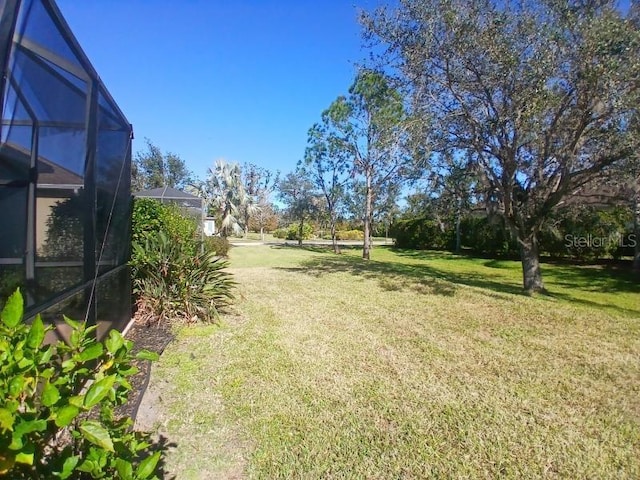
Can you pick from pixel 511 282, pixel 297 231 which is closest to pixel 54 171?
pixel 511 282

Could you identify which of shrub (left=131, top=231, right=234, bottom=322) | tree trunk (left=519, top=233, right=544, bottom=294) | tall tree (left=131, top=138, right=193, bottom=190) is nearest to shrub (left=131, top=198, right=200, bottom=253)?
shrub (left=131, top=231, right=234, bottom=322)

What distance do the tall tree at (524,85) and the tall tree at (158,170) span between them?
27773 mm

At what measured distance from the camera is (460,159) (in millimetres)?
9133

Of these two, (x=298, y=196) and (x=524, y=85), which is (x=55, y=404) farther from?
(x=298, y=196)

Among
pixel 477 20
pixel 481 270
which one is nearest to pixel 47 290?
pixel 477 20

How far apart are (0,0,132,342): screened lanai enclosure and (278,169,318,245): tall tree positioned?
72.2 feet

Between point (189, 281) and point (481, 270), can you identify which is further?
point (481, 270)

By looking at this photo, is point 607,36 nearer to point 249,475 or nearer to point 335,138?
point 249,475

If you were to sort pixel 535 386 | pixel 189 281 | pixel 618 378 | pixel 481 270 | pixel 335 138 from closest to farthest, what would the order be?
pixel 535 386
pixel 618 378
pixel 189 281
pixel 481 270
pixel 335 138

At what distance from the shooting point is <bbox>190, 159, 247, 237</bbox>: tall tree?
94.5 ft

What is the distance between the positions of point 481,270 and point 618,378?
1031cm

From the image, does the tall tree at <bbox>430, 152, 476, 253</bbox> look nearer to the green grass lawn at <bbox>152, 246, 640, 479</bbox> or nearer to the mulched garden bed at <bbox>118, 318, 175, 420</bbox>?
the green grass lawn at <bbox>152, 246, 640, 479</bbox>

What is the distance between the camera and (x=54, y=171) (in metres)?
2.65

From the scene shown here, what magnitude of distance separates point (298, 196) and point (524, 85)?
21.0 m
